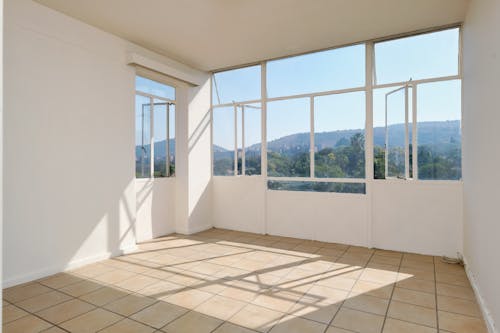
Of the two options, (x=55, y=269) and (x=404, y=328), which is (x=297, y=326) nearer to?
(x=404, y=328)

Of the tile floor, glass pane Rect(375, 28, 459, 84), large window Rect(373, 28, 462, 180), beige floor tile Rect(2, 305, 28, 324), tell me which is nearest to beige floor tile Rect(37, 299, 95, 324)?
the tile floor

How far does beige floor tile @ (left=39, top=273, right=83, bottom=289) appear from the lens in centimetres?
309

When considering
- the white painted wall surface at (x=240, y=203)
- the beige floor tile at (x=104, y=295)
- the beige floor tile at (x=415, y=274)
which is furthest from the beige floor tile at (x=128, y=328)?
the white painted wall surface at (x=240, y=203)

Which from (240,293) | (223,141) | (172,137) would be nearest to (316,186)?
(223,141)

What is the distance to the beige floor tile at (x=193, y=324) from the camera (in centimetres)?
230

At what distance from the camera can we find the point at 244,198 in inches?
214

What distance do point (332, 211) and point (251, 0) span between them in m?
3.10

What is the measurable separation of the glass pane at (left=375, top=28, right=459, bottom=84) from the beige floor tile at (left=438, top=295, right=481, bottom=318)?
8.92 ft

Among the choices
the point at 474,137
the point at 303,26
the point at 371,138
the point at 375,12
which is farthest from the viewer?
the point at 371,138

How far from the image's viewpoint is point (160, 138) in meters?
5.11

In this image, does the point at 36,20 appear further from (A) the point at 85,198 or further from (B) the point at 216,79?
(B) the point at 216,79

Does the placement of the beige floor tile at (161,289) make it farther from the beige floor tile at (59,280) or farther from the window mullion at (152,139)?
the window mullion at (152,139)

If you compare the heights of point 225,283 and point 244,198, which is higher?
point 244,198

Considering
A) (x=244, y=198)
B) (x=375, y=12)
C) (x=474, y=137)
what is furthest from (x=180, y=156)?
(x=474, y=137)
